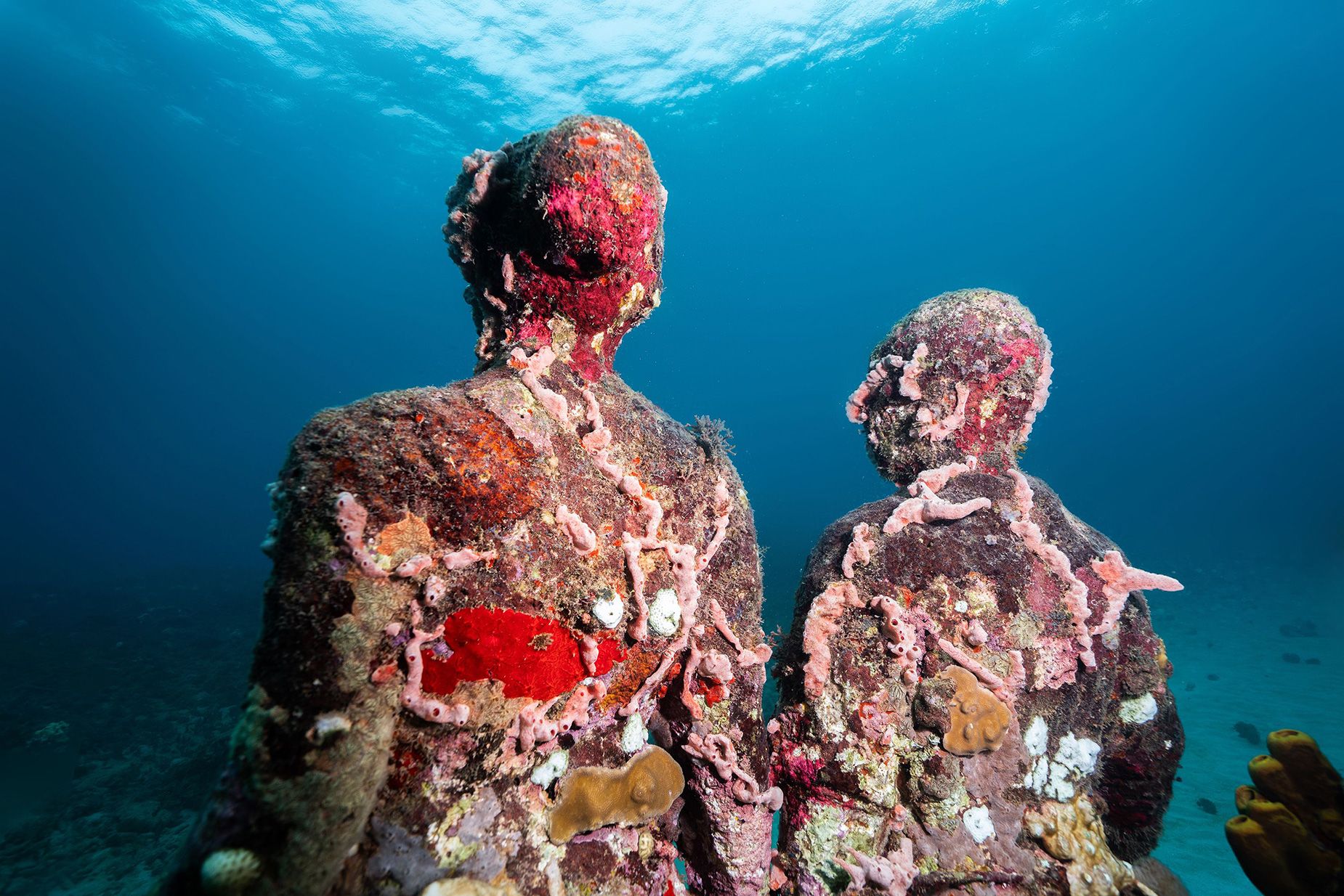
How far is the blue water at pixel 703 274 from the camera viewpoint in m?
17.3

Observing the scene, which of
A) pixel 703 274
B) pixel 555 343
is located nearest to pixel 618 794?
pixel 555 343

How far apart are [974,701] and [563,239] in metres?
3.80

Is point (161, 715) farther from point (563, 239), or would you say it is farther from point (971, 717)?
point (971, 717)

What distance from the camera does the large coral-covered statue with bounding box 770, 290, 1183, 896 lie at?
10.7 ft

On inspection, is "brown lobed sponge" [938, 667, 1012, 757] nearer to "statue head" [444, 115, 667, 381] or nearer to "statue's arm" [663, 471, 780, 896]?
"statue's arm" [663, 471, 780, 896]

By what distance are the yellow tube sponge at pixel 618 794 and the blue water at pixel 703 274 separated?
1021 centimetres

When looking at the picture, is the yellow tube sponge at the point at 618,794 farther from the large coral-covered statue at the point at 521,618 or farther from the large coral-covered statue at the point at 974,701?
the large coral-covered statue at the point at 974,701

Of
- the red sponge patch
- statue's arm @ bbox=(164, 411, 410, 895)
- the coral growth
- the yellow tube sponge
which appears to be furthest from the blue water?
the red sponge patch

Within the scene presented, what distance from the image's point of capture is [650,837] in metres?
3.26

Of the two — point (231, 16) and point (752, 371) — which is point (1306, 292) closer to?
point (752, 371)

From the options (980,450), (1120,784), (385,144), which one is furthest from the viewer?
(385,144)

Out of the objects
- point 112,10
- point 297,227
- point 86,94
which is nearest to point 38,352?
point 297,227

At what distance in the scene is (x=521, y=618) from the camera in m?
2.53

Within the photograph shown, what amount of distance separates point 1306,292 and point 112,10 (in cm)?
16162
